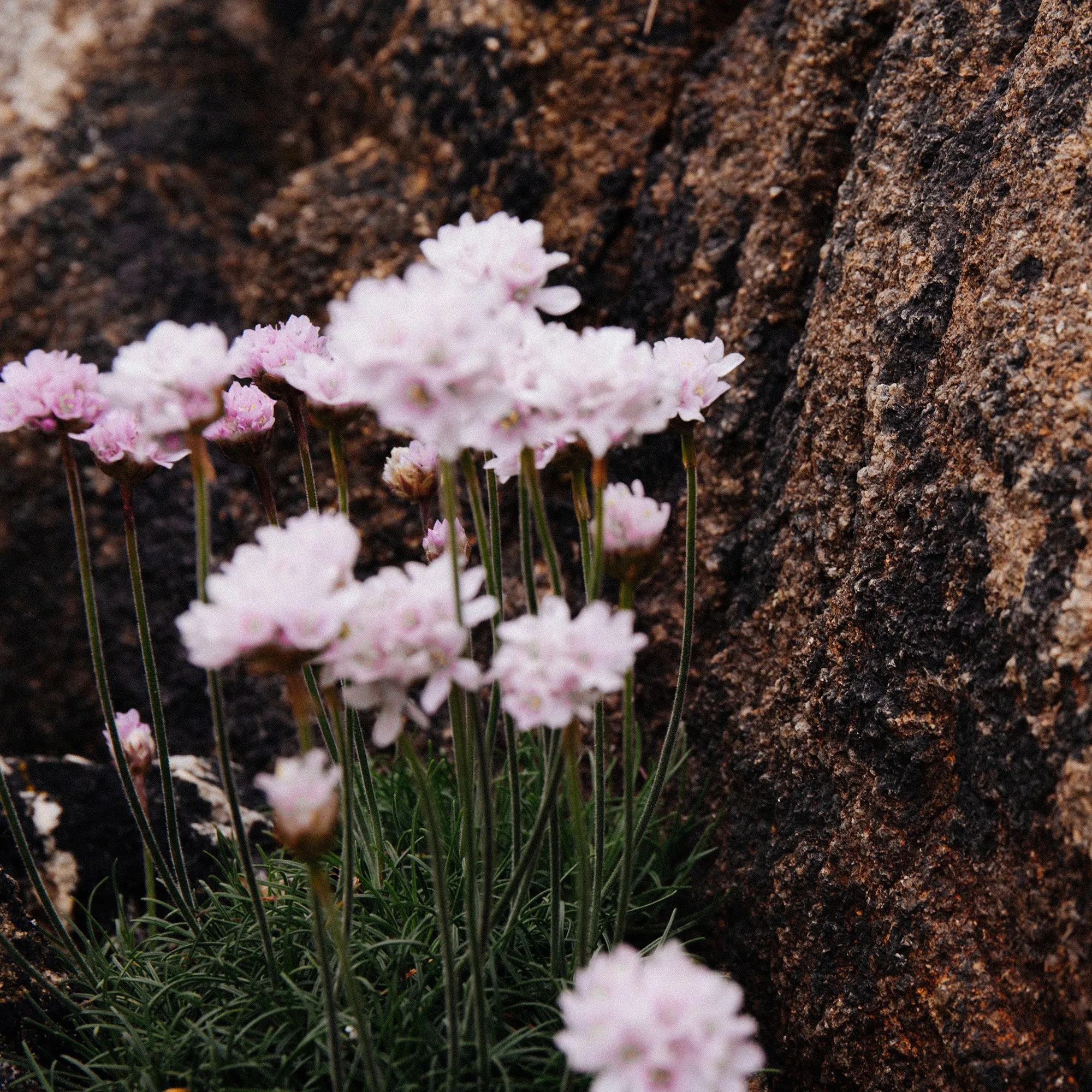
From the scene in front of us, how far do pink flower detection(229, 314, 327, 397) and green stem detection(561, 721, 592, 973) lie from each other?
0.86 metres

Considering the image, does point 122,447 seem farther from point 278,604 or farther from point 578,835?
point 578,835

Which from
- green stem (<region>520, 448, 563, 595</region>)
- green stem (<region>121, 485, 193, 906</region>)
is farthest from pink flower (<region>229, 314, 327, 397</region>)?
green stem (<region>520, 448, 563, 595</region>)

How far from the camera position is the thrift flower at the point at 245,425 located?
1894 mm

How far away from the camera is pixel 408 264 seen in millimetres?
3160

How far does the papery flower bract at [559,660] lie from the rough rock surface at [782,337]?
748 mm

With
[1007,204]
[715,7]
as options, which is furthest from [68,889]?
[715,7]

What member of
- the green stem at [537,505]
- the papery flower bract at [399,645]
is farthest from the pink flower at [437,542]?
the papery flower bract at [399,645]

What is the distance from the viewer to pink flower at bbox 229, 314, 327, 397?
1833mm

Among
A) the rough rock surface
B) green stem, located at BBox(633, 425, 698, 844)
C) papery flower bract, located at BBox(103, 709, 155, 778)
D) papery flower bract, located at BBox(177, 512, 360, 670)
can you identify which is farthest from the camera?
papery flower bract, located at BBox(103, 709, 155, 778)

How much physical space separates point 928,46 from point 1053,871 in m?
1.78

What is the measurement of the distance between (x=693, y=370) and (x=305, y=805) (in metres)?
0.94

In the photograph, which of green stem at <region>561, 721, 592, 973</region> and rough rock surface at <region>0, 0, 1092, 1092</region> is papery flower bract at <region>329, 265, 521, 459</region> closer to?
green stem at <region>561, 721, 592, 973</region>

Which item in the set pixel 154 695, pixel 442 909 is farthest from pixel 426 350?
pixel 154 695

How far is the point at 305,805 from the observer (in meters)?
1.28
